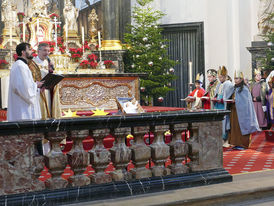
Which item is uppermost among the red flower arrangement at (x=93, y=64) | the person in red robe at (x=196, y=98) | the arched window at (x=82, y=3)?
the arched window at (x=82, y=3)

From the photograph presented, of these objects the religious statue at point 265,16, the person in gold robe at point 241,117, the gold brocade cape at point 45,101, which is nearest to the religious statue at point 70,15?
the religious statue at point 265,16

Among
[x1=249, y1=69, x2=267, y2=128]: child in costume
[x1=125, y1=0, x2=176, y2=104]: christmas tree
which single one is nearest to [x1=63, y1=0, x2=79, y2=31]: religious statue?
[x1=125, y1=0, x2=176, y2=104]: christmas tree

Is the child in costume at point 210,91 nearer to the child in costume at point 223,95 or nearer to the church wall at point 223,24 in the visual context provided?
the child in costume at point 223,95

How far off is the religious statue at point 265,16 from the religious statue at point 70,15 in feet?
18.7

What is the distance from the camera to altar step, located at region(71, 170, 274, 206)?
416 cm

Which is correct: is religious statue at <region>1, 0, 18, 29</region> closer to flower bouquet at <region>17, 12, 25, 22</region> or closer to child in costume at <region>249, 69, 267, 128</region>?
flower bouquet at <region>17, 12, 25, 22</region>

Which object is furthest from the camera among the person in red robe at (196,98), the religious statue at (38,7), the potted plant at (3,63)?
the religious statue at (38,7)

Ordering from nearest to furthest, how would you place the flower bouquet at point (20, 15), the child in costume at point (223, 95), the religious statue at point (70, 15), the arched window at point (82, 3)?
the child in costume at point (223, 95) → the flower bouquet at point (20, 15) → the religious statue at point (70, 15) → the arched window at point (82, 3)

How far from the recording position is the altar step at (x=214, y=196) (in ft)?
13.6

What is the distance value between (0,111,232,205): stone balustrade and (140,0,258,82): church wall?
10.5 m

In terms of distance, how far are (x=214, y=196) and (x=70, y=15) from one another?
10808 mm

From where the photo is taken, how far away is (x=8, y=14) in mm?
13492

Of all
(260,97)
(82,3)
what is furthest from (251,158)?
(82,3)

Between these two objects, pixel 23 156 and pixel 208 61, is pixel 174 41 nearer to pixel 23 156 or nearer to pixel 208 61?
pixel 208 61
